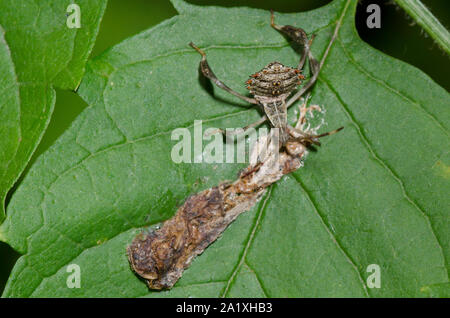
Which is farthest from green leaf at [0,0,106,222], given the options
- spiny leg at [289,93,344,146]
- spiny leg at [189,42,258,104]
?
spiny leg at [289,93,344,146]

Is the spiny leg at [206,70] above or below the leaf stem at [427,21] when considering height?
below

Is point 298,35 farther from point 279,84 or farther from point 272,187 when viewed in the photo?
point 272,187

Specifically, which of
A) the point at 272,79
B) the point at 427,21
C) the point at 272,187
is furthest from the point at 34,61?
the point at 427,21

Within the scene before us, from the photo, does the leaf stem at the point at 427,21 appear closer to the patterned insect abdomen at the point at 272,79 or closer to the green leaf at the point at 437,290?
the patterned insect abdomen at the point at 272,79

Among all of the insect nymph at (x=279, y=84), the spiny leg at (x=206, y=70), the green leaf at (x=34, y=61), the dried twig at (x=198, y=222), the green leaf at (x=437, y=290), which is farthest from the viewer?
the insect nymph at (x=279, y=84)

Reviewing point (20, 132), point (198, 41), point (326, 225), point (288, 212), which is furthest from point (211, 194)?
point (20, 132)

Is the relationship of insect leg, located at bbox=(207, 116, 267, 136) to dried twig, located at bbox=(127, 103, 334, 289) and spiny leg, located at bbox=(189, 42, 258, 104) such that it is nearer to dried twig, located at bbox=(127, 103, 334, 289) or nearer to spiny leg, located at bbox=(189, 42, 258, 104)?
dried twig, located at bbox=(127, 103, 334, 289)

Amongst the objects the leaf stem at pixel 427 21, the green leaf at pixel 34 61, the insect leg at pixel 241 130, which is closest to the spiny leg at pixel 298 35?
the insect leg at pixel 241 130
